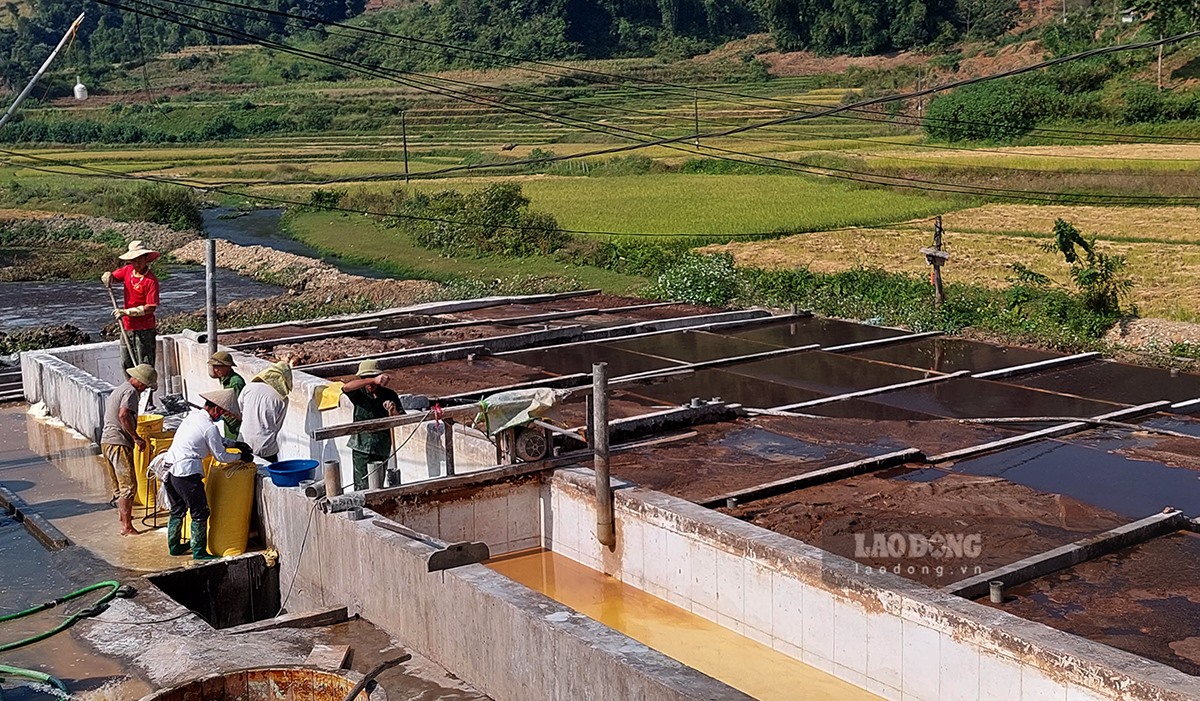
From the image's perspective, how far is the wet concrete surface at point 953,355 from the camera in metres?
14.3

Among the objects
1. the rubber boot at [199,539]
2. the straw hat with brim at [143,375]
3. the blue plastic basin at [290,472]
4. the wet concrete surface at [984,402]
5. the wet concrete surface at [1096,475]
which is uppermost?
the straw hat with brim at [143,375]

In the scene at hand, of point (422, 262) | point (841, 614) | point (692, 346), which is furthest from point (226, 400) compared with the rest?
point (422, 262)

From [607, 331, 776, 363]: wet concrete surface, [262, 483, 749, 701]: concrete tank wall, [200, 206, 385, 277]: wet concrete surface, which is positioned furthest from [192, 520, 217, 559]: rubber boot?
[200, 206, 385, 277]: wet concrete surface

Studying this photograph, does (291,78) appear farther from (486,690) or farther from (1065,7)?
(486,690)

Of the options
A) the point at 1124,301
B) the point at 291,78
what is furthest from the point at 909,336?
the point at 291,78

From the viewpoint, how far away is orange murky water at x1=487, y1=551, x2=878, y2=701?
712cm

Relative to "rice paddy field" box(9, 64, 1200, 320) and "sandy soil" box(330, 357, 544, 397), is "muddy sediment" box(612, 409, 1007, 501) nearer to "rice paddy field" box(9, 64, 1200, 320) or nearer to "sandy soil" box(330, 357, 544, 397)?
"sandy soil" box(330, 357, 544, 397)

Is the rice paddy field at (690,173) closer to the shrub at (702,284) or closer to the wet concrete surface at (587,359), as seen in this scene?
the shrub at (702,284)

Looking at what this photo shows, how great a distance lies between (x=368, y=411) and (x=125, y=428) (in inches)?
66.9

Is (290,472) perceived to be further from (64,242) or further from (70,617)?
(64,242)

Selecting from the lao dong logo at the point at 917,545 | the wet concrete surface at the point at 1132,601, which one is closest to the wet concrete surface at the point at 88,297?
the lao dong logo at the point at 917,545

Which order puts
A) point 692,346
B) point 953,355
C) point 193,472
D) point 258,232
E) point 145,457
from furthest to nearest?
point 258,232, point 692,346, point 953,355, point 145,457, point 193,472

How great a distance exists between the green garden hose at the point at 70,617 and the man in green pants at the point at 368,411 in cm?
196

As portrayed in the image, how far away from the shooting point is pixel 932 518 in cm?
864
